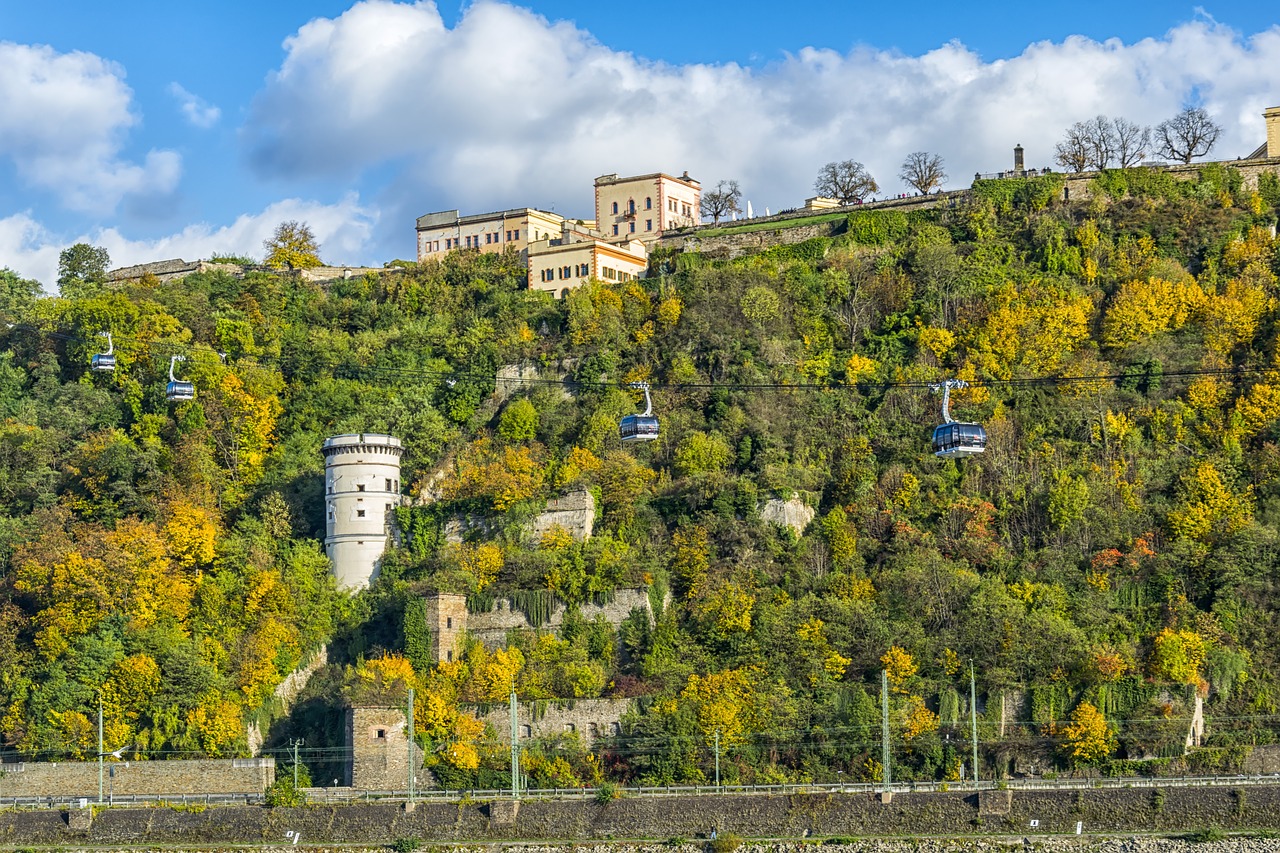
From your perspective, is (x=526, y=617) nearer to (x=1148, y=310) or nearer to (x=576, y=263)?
(x=1148, y=310)

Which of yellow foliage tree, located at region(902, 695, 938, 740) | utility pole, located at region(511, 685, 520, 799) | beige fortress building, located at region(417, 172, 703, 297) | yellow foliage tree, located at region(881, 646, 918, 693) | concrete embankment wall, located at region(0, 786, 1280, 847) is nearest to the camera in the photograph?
concrete embankment wall, located at region(0, 786, 1280, 847)

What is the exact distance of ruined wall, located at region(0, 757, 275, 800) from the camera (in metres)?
68.3

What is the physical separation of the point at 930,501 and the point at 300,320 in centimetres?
3817

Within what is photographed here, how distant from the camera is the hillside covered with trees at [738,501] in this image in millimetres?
66062

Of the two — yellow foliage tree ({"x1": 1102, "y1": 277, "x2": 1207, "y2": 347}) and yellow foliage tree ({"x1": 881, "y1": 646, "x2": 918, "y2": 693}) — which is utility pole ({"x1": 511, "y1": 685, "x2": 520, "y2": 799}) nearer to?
yellow foliage tree ({"x1": 881, "y1": 646, "x2": 918, "y2": 693})

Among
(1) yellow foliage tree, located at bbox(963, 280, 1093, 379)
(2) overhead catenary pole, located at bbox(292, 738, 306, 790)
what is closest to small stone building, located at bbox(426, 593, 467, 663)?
(2) overhead catenary pole, located at bbox(292, 738, 306, 790)

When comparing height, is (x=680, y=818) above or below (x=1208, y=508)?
below

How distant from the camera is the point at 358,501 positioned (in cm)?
7962

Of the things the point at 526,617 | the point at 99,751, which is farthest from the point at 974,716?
the point at 99,751

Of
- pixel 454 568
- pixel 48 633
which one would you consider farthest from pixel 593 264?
pixel 48 633

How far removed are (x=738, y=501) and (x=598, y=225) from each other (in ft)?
118

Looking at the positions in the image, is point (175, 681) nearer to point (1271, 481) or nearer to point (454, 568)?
point (454, 568)

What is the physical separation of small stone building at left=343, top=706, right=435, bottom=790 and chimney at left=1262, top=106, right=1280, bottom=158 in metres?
50.6

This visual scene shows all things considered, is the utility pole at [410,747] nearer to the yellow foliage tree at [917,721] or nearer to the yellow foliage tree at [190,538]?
the yellow foliage tree at [190,538]
